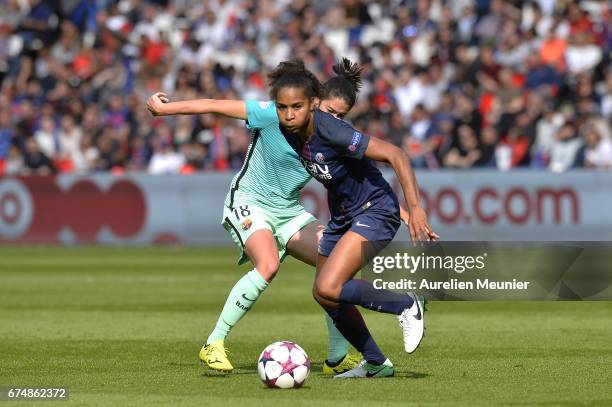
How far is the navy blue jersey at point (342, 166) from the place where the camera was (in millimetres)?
8516

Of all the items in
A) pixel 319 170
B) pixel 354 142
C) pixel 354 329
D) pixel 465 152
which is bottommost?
pixel 465 152

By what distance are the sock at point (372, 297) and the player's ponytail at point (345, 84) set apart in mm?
1554

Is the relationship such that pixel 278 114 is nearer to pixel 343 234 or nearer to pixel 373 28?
pixel 343 234

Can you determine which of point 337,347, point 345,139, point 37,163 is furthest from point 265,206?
point 37,163

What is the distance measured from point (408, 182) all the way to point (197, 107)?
177cm

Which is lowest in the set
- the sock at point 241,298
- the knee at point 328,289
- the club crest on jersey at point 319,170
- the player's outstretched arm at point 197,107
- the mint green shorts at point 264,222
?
the sock at point 241,298

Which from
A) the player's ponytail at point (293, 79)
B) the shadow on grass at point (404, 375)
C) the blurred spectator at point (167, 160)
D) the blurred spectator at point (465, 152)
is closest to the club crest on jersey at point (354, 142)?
the player's ponytail at point (293, 79)

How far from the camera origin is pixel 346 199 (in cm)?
888

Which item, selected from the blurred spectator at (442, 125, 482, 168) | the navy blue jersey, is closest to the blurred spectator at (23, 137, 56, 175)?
the blurred spectator at (442, 125, 482, 168)

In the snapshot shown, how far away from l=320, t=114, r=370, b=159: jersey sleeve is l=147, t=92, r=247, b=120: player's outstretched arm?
0.95 metres

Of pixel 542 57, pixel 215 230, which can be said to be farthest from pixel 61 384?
pixel 542 57

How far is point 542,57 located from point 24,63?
11359mm

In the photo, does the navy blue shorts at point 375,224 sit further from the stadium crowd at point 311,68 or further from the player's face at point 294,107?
the stadium crowd at point 311,68

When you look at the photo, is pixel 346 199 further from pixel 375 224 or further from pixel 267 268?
pixel 267 268
